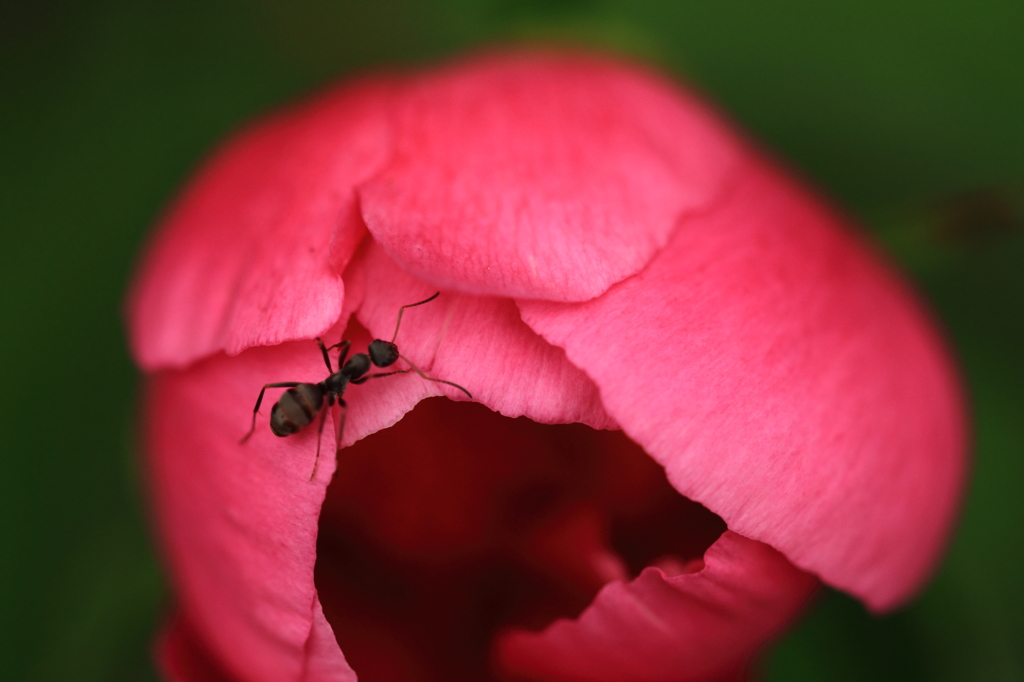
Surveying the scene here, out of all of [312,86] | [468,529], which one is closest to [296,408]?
[468,529]

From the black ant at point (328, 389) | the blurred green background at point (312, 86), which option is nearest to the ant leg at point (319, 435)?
the black ant at point (328, 389)

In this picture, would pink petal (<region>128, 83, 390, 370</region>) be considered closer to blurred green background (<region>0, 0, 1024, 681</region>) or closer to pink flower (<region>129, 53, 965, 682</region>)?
pink flower (<region>129, 53, 965, 682</region>)

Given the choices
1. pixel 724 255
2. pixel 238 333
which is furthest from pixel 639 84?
pixel 238 333

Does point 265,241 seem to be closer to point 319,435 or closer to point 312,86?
point 319,435

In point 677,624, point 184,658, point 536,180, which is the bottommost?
point 184,658

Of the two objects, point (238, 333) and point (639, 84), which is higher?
point (639, 84)

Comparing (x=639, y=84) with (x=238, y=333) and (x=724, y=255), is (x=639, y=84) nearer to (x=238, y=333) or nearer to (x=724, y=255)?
(x=724, y=255)
